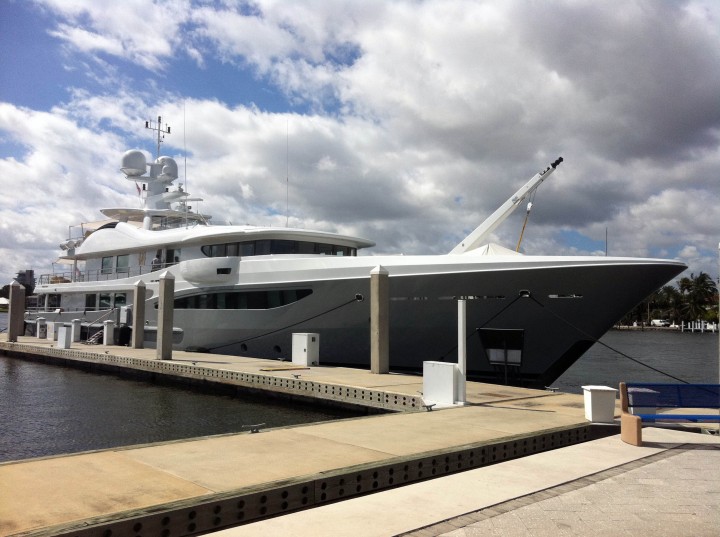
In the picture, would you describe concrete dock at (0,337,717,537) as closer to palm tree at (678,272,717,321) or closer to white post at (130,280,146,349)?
white post at (130,280,146,349)

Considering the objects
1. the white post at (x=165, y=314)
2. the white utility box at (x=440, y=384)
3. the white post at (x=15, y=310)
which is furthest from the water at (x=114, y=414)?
the white post at (x=15, y=310)

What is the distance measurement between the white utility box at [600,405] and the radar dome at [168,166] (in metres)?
23.6

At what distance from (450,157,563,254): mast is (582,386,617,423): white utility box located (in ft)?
27.8

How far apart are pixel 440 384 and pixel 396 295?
5563 millimetres

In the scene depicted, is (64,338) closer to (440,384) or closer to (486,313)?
(486,313)

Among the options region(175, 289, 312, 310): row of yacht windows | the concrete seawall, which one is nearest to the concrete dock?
the concrete seawall

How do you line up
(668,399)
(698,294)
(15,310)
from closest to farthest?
(668,399) → (15,310) → (698,294)

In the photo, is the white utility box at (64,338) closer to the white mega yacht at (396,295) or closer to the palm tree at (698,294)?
the white mega yacht at (396,295)

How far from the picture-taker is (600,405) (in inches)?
317

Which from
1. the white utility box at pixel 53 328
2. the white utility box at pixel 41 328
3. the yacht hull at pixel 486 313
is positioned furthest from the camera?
the white utility box at pixel 41 328

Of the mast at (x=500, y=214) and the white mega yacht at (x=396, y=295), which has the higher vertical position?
the mast at (x=500, y=214)

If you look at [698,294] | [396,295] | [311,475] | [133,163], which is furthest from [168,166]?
[698,294]

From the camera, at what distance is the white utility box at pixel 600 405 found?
8.04 metres

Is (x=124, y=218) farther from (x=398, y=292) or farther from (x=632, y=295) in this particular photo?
(x=632, y=295)
